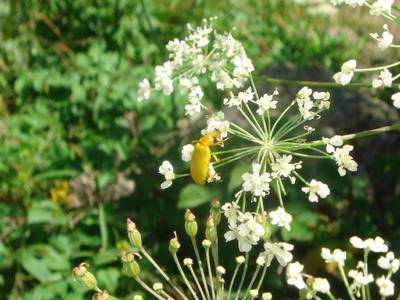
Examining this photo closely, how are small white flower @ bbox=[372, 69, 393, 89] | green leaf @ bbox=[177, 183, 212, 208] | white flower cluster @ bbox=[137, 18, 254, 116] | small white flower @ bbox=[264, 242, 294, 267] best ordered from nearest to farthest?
1. small white flower @ bbox=[264, 242, 294, 267]
2. small white flower @ bbox=[372, 69, 393, 89]
3. white flower cluster @ bbox=[137, 18, 254, 116]
4. green leaf @ bbox=[177, 183, 212, 208]

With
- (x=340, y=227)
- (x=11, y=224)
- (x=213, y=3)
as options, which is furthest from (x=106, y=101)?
(x=213, y=3)

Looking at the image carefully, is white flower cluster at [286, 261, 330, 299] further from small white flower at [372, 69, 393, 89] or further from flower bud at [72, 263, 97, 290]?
small white flower at [372, 69, 393, 89]

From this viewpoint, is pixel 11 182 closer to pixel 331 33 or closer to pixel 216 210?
pixel 216 210

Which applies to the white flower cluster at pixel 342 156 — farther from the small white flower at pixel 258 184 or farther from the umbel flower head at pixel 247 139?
the small white flower at pixel 258 184

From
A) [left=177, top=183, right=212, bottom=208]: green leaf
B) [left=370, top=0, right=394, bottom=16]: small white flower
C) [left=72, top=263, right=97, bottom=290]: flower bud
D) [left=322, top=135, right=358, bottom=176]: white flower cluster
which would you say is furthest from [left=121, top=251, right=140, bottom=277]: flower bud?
[left=177, top=183, right=212, bottom=208]: green leaf

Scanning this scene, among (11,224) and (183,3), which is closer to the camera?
(11,224)

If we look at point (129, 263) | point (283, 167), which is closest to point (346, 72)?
point (283, 167)
